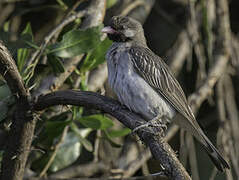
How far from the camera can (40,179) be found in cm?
420

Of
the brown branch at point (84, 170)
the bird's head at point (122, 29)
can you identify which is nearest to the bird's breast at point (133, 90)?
the bird's head at point (122, 29)

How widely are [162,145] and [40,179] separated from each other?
1909 mm

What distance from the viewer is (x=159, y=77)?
3.97 meters

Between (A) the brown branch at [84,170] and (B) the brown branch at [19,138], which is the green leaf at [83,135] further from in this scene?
(B) the brown branch at [19,138]

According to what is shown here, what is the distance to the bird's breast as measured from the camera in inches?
144

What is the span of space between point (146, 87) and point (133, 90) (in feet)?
0.53

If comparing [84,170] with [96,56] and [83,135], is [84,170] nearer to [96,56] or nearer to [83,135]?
[83,135]

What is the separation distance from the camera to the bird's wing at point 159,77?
3.82 meters

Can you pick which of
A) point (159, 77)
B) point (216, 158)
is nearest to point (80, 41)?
point (159, 77)

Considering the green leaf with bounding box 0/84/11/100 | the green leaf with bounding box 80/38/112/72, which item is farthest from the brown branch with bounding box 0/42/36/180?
the green leaf with bounding box 80/38/112/72

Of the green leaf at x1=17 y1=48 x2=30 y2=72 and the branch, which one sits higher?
the branch

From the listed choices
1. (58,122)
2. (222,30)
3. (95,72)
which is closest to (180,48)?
(222,30)

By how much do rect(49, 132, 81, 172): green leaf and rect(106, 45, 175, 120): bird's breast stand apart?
933 mm

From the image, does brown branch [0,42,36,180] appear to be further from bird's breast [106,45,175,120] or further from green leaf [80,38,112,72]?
green leaf [80,38,112,72]
